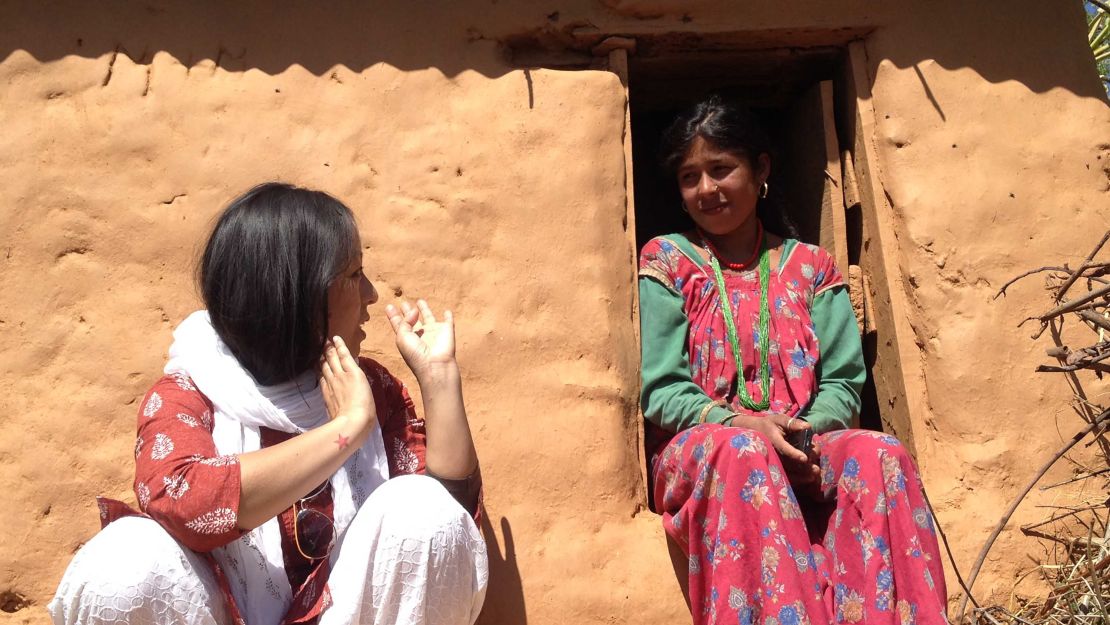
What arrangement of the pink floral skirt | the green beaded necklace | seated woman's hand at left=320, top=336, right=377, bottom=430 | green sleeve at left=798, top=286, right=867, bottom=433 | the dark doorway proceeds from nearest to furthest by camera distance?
1. seated woman's hand at left=320, top=336, right=377, bottom=430
2. the pink floral skirt
3. green sleeve at left=798, top=286, right=867, bottom=433
4. the green beaded necklace
5. the dark doorway

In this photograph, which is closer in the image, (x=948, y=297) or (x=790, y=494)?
(x=790, y=494)

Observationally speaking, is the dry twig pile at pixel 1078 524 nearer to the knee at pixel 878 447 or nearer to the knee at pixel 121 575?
the knee at pixel 878 447

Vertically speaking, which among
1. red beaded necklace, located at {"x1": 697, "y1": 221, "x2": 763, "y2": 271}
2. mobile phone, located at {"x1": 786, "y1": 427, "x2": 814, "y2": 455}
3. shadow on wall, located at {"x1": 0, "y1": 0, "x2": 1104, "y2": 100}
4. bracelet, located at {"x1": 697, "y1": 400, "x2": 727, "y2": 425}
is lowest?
mobile phone, located at {"x1": 786, "y1": 427, "x2": 814, "y2": 455}

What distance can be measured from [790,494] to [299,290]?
1.14m

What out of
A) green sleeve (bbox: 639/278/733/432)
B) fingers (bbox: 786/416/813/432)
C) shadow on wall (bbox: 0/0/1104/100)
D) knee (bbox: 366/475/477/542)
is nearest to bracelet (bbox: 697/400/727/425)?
green sleeve (bbox: 639/278/733/432)

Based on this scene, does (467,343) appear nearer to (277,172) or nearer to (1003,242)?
(277,172)

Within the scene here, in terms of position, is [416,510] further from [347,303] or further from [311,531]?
[347,303]

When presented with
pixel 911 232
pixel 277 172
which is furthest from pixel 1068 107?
pixel 277 172

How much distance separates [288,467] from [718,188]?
5.29 ft

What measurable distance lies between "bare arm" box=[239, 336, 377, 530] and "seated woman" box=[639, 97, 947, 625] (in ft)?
2.60

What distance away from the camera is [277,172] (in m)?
3.17

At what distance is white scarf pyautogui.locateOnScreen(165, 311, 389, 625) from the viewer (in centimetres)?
233

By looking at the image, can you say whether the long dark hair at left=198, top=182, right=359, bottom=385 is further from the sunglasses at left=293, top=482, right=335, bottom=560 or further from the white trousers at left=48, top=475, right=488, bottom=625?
the white trousers at left=48, top=475, right=488, bottom=625

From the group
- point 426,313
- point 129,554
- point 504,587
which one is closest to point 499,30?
point 426,313
